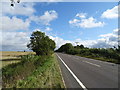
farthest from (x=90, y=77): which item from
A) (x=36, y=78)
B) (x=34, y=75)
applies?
(x=34, y=75)

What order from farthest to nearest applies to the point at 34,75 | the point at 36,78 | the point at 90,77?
1. the point at 34,75
2. the point at 90,77
3. the point at 36,78

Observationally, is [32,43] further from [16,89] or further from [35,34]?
[16,89]

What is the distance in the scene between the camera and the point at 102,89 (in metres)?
6.55

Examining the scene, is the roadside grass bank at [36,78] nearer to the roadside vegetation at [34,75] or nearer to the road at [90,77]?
the roadside vegetation at [34,75]

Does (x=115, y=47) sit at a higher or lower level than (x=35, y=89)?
higher

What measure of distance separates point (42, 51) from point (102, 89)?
33910mm

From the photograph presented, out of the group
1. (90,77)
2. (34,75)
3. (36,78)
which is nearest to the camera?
(36,78)

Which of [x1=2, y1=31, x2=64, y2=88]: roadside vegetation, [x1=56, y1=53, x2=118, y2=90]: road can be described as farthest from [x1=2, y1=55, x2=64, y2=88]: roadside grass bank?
[x1=56, y1=53, x2=118, y2=90]: road

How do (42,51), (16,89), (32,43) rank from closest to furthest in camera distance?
(16,89), (42,51), (32,43)

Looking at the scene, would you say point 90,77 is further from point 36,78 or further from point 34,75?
point 34,75

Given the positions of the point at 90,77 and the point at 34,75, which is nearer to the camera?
the point at 90,77

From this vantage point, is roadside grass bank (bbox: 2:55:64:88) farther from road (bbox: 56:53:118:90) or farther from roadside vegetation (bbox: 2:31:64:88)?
road (bbox: 56:53:118:90)

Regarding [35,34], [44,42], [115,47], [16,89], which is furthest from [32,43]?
[16,89]

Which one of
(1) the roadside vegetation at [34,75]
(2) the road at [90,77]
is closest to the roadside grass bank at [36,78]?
(1) the roadside vegetation at [34,75]
